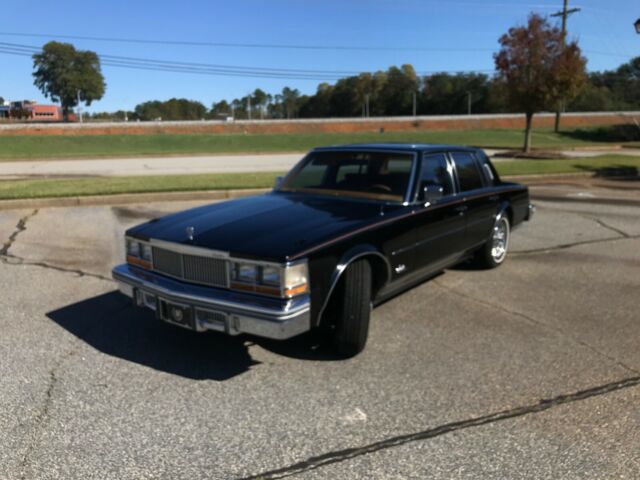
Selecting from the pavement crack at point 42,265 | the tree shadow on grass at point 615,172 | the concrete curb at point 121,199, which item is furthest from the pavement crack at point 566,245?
the tree shadow on grass at point 615,172

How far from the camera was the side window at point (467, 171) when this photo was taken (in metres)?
5.61

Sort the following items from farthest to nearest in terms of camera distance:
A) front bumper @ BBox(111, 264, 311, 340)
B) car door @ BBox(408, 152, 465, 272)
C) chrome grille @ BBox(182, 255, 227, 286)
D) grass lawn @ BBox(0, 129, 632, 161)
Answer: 1. grass lawn @ BBox(0, 129, 632, 161)
2. car door @ BBox(408, 152, 465, 272)
3. chrome grille @ BBox(182, 255, 227, 286)
4. front bumper @ BBox(111, 264, 311, 340)

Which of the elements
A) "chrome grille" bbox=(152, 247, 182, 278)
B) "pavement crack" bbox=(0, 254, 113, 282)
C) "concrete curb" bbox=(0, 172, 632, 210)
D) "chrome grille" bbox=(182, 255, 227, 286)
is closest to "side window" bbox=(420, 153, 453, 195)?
"chrome grille" bbox=(182, 255, 227, 286)

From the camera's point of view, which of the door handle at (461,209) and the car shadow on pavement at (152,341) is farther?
the door handle at (461,209)

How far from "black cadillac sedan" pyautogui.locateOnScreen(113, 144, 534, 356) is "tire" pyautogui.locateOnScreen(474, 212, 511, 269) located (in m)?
0.48

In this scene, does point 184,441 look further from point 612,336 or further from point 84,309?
point 612,336

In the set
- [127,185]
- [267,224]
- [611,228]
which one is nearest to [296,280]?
[267,224]

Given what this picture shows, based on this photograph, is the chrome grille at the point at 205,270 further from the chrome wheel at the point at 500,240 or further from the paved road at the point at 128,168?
the paved road at the point at 128,168

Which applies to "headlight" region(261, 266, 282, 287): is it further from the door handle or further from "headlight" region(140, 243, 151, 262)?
the door handle

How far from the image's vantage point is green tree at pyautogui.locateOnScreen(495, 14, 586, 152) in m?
25.0

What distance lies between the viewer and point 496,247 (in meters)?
6.47

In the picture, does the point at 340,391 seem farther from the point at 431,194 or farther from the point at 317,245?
the point at 431,194

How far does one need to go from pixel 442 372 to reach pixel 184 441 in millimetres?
1755

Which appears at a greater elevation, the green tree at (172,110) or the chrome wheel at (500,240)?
the green tree at (172,110)
